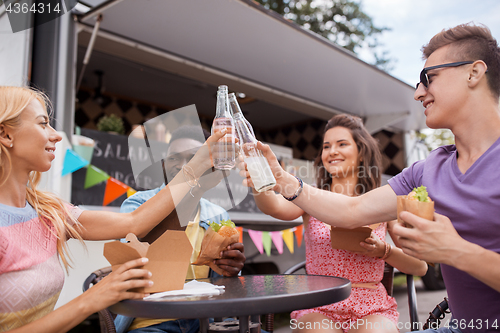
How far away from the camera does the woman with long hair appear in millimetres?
1749

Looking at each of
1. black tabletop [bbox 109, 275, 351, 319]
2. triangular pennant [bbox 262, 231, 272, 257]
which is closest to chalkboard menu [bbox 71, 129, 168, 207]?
triangular pennant [bbox 262, 231, 272, 257]

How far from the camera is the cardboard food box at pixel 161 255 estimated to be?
3.49 ft

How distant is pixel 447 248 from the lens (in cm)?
101

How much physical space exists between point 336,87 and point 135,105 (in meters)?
4.28

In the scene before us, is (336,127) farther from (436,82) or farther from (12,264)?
(12,264)

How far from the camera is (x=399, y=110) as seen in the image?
20.2 ft

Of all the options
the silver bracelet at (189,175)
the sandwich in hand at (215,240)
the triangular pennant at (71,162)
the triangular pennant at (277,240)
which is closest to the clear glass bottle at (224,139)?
the silver bracelet at (189,175)

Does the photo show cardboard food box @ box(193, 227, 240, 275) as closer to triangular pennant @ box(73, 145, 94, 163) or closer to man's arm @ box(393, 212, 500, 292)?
man's arm @ box(393, 212, 500, 292)

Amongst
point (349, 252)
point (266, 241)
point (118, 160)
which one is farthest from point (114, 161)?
point (349, 252)

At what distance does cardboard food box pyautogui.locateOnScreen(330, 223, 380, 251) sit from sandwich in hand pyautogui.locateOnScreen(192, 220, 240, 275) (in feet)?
1.48

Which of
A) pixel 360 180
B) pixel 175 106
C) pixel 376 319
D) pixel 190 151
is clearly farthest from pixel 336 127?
pixel 175 106

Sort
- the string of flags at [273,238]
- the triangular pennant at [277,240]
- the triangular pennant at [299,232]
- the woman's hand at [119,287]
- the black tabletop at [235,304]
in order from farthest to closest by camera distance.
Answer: the triangular pennant at [299,232] < the triangular pennant at [277,240] < the string of flags at [273,238] < the woman's hand at [119,287] < the black tabletop at [235,304]

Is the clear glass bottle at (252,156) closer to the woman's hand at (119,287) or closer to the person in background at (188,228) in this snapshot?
the person in background at (188,228)

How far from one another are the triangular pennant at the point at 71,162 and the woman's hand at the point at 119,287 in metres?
2.06
